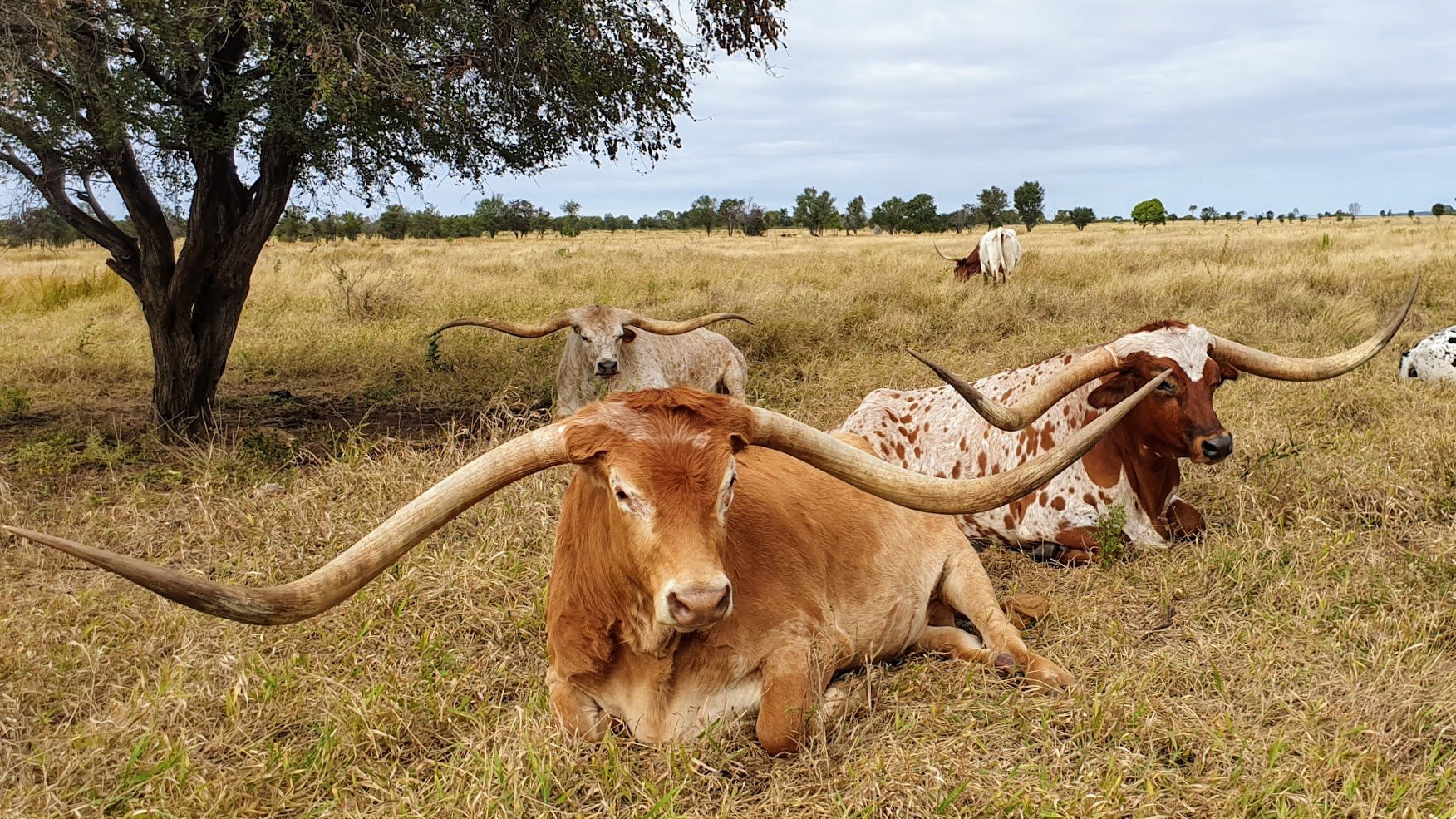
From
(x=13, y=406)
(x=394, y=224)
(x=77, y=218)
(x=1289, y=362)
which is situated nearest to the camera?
(x=1289, y=362)

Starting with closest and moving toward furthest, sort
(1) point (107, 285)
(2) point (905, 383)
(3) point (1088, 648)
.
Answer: (3) point (1088, 648) < (2) point (905, 383) < (1) point (107, 285)

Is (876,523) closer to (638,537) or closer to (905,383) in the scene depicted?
(638,537)

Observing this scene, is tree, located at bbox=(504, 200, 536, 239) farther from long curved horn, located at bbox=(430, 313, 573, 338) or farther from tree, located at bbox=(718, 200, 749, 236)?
long curved horn, located at bbox=(430, 313, 573, 338)

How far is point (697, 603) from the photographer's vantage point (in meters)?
2.51

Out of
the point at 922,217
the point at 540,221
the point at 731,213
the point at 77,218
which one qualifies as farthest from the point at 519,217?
the point at 77,218

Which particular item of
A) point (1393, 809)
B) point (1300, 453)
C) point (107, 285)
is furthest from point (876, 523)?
point (107, 285)

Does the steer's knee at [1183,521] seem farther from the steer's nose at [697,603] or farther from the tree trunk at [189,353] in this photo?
the tree trunk at [189,353]

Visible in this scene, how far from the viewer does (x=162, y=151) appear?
736cm

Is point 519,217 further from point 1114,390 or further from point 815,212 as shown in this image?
point 1114,390

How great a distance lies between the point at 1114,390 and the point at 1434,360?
5.32 m

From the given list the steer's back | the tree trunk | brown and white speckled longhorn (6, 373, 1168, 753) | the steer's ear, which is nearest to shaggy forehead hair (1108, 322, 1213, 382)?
the steer's ear

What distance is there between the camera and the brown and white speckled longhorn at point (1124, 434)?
4469 mm

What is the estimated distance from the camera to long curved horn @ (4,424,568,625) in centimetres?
211

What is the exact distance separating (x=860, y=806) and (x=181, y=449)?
19.4ft
